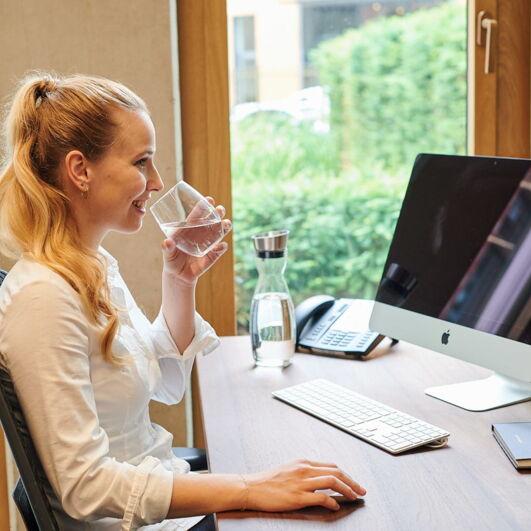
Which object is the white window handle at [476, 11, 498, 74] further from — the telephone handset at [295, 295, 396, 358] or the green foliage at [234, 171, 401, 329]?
the telephone handset at [295, 295, 396, 358]

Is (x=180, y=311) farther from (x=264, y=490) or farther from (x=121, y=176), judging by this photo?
(x=264, y=490)

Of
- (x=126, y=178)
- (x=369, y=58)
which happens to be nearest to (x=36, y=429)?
(x=126, y=178)

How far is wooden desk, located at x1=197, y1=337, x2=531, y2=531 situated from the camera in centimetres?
124

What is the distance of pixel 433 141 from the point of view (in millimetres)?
2605

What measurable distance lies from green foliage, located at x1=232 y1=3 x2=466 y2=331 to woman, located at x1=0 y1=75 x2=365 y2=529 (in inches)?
33.5

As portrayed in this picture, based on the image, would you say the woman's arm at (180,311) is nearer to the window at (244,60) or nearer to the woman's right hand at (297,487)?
the woman's right hand at (297,487)

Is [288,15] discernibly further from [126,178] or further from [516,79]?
[126,178]

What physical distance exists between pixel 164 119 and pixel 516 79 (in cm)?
99

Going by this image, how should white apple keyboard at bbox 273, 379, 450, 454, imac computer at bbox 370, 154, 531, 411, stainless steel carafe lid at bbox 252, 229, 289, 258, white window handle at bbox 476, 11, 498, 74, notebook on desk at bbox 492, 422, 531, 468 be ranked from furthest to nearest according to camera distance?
1. white window handle at bbox 476, 11, 498, 74
2. stainless steel carafe lid at bbox 252, 229, 289, 258
3. imac computer at bbox 370, 154, 531, 411
4. white apple keyboard at bbox 273, 379, 450, 454
5. notebook on desk at bbox 492, 422, 531, 468

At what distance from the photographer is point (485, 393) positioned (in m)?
1.75

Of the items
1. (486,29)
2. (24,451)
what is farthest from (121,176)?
(486,29)

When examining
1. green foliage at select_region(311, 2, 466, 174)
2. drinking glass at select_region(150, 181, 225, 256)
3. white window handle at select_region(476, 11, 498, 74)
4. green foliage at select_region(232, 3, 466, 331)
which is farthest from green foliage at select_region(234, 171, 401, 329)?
drinking glass at select_region(150, 181, 225, 256)

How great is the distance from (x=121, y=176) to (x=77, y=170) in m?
0.08

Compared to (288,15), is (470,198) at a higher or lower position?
lower
